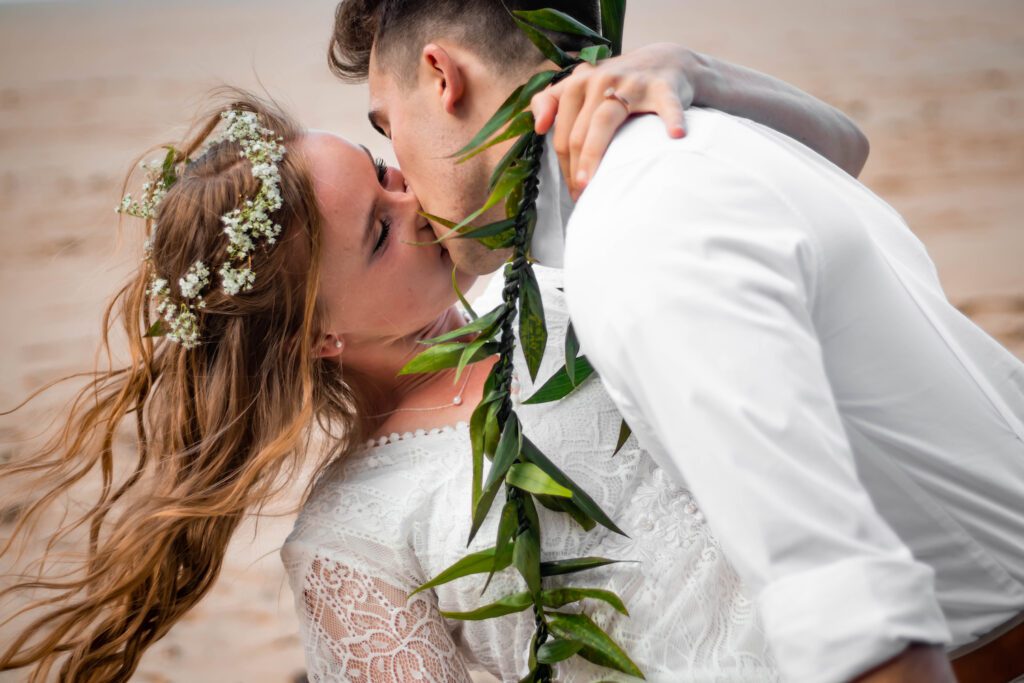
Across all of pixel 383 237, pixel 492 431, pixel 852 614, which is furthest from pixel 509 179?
pixel 852 614

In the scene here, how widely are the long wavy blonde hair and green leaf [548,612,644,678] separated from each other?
66cm

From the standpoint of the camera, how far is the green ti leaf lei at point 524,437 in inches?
61.2

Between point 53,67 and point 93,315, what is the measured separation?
305 cm

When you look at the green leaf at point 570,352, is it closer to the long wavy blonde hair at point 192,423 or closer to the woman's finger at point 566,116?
the woman's finger at point 566,116

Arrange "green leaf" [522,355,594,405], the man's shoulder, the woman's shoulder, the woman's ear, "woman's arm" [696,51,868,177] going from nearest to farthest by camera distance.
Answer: the man's shoulder
"woman's arm" [696,51,868,177]
"green leaf" [522,355,594,405]
the woman's shoulder
the woman's ear

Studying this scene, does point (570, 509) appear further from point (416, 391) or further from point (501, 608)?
point (416, 391)

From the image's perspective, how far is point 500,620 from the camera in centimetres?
180

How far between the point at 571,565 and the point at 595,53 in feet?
2.60

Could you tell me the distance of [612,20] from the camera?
1651 mm

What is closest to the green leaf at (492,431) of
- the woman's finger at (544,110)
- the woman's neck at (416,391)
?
the woman's neck at (416,391)

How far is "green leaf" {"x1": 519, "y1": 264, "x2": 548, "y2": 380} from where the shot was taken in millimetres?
1601

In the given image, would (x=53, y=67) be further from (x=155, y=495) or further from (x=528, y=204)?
(x=528, y=204)

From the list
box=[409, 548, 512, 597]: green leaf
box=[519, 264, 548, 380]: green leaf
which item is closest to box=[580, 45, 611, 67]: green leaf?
box=[519, 264, 548, 380]: green leaf

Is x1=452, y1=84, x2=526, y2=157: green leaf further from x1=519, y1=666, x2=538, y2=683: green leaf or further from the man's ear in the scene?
x1=519, y1=666, x2=538, y2=683: green leaf
